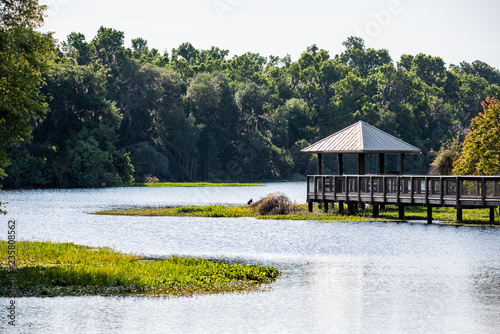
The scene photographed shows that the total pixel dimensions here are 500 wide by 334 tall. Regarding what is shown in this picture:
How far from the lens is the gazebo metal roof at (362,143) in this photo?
146ft

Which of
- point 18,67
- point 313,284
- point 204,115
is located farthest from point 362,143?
point 204,115

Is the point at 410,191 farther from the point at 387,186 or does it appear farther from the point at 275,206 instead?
the point at 275,206

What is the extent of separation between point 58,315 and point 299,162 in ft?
383

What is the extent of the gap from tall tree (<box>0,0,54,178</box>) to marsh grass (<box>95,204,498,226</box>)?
22439 mm

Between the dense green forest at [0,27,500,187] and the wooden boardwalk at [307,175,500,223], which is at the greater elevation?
the dense green forest at [0,27,500,187]

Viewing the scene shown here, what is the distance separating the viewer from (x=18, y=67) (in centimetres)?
2247

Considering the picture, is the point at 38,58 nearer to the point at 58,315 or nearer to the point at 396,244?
the point at 58,315

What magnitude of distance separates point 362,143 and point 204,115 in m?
79.7

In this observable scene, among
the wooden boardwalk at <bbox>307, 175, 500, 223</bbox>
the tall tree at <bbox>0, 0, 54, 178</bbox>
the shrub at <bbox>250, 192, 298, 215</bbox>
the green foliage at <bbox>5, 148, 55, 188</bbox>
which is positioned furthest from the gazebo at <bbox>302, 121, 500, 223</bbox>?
the green foliage at <bbox>5, 148, 55, 188</bbox>

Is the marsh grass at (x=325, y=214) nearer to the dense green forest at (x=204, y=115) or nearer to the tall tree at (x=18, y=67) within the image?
the tall tree at (x=18, y=67)

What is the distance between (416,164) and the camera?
126 metres

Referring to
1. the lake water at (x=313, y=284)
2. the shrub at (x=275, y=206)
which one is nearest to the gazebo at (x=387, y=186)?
the shrub at (x=275, y=206)

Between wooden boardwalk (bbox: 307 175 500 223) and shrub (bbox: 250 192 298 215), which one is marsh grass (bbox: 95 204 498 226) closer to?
shrub (bbox: 250 192 298 215)

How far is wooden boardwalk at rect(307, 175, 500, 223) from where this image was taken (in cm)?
3594
